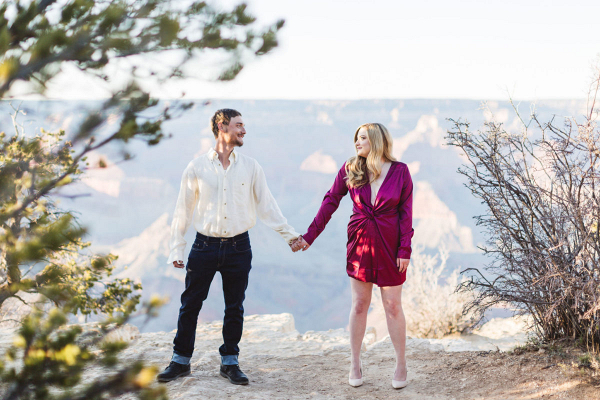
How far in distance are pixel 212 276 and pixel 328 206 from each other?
98cm

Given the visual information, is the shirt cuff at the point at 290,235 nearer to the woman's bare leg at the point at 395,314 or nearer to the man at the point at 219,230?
the man at the point at 219,230

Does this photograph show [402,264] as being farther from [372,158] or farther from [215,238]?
[215,238]

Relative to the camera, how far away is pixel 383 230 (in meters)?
3.34

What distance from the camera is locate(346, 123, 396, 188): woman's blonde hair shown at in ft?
11.2

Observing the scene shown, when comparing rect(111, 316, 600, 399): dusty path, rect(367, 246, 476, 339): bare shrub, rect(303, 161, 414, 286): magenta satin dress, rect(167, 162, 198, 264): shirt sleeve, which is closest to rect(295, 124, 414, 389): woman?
rect(303, 161, 414, 286): magenta satin dress

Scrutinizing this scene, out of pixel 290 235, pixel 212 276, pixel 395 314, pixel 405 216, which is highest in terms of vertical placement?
pixel 405 216

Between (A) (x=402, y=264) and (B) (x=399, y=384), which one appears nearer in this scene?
(A) (x=402, y=264)

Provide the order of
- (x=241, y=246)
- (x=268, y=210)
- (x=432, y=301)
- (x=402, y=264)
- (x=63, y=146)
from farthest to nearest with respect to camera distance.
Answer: (x=432, y=301) → (x=268, y=210) → (x=241, y=246) → (x=402, y=264) → (x=63, y=146)

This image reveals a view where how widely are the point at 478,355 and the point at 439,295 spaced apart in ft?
18.6

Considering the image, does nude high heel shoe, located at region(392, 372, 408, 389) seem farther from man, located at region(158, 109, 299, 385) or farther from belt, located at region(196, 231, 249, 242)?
belt, located at region(196, 231, 249, 242)

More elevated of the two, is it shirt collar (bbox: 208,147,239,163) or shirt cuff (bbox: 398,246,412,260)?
shirt collar (bbox: 208,147,239,163)

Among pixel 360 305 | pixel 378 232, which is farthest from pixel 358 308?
pixel 378 232

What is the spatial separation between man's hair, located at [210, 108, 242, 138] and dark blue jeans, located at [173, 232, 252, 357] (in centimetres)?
77

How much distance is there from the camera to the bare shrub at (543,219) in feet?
11.2
